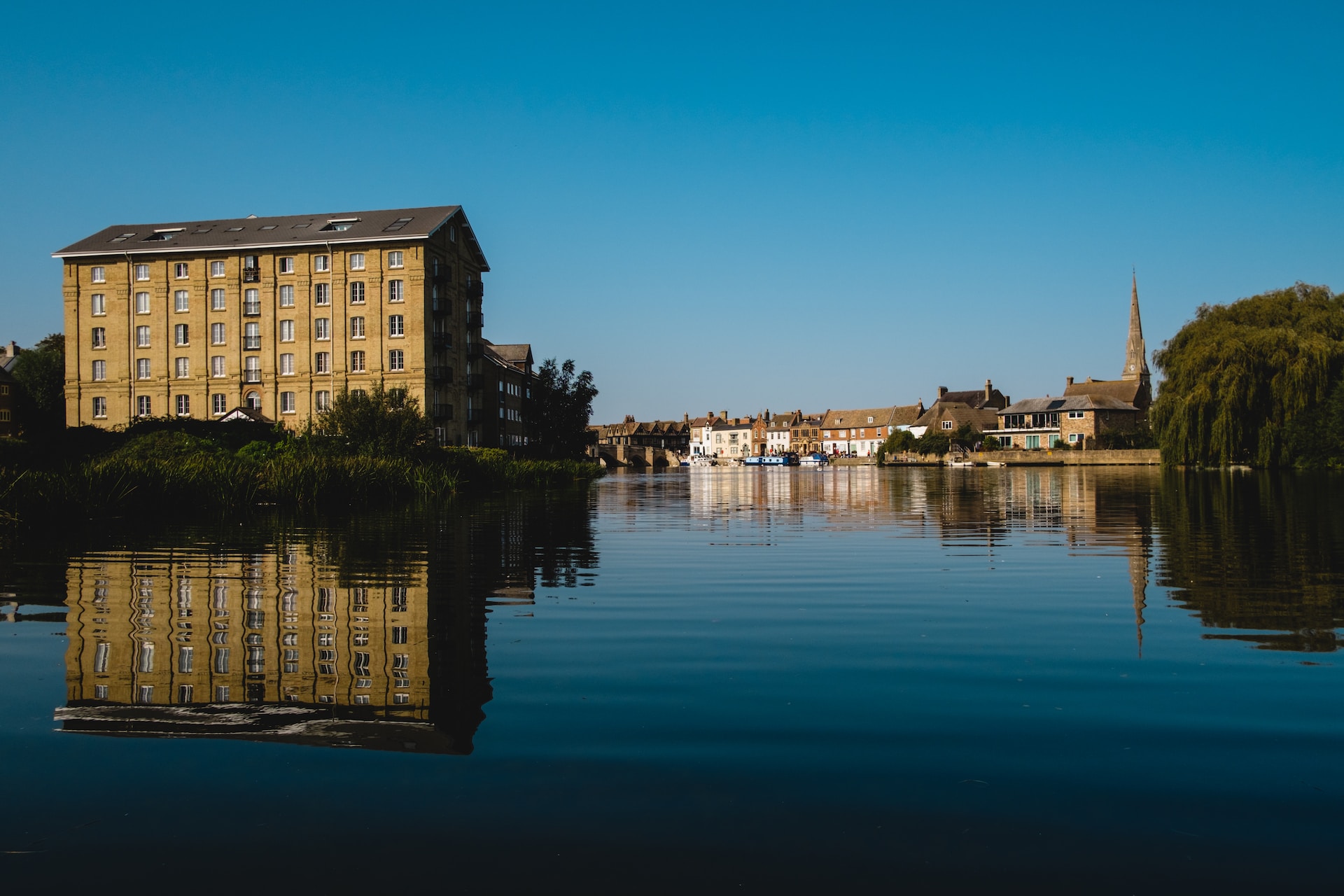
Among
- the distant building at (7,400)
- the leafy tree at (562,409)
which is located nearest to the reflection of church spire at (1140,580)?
the leafy tree at (562,409)

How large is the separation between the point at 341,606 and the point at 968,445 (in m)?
124

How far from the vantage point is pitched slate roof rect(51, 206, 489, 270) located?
6756 cm

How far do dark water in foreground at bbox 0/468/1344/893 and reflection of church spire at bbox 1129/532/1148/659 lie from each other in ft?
0.26

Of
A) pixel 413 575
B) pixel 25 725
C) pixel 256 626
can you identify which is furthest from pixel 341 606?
pixel 25 725

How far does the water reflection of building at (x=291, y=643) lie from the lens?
5758mm

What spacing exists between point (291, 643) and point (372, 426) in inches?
1270

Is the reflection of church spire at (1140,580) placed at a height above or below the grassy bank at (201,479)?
below

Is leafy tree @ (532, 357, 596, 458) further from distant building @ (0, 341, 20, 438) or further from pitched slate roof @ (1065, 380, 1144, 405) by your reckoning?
pitched slate roof @ (1065, 380, 1144, 405)

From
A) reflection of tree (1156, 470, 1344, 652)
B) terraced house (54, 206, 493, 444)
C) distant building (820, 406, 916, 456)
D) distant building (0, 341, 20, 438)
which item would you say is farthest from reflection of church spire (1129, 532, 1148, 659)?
distant building (820, 406, 916, 456)

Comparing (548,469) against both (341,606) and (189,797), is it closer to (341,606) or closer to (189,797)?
(341,606)

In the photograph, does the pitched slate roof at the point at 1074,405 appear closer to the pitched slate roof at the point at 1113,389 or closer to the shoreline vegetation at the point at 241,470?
the pitched slate roof at the point at 1113,389

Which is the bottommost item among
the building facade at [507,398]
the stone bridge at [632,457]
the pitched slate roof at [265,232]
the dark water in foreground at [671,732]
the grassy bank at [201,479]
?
the dark water in foreground at [671,732]

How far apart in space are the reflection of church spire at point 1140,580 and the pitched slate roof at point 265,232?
5697 cm

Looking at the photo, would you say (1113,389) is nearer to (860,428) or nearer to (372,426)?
(860,428)
